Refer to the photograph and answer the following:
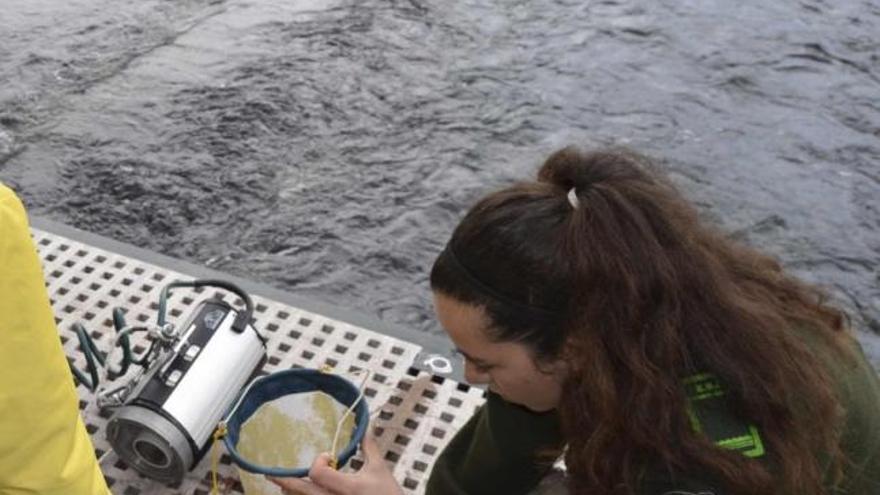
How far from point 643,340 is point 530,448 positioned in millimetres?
578

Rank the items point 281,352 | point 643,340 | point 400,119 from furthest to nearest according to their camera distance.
Answer: 1. point 400,119
2. point 281,352
3. point 643,340

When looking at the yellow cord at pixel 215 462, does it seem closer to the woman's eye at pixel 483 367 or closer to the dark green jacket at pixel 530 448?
the dark green jacket at pixel 530 448

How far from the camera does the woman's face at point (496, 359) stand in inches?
60.2

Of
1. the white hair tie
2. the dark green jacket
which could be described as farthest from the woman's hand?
the white hair tie

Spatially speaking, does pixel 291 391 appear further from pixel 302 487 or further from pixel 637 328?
pixel 637 328

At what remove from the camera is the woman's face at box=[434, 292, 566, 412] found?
Result: 5.02 ft

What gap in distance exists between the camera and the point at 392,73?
442 centimetres

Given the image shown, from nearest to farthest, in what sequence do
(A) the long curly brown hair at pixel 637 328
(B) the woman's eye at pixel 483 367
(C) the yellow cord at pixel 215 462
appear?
(A) the long curly brown hair at pixel 637 328 → (B) the woman's eye at pixel 483 367 → (C) the yellow cord at pixel 215 462

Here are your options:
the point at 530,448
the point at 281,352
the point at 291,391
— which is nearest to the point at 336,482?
the point at 291,391

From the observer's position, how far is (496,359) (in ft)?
5.09

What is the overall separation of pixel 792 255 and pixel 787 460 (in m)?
2.24

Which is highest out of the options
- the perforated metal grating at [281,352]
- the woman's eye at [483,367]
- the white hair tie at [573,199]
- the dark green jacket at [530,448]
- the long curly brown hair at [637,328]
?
the white hair tie at [573,199]

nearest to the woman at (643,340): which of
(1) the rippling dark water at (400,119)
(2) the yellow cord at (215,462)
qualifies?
(2) the yellow cord at (215,462)

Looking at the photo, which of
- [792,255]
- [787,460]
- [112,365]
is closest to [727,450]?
[787,460]
